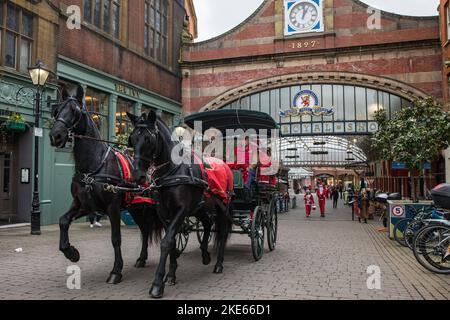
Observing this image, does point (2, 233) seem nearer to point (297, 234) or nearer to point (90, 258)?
point (90, 258)

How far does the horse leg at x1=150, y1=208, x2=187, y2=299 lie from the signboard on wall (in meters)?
19.6

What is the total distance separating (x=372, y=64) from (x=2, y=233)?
18961 mm

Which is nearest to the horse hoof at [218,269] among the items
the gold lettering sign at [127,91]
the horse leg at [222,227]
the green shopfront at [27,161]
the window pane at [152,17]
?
the horse leg at [222,227]

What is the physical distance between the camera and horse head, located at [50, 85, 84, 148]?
199 inches

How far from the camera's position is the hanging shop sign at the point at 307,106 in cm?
2189

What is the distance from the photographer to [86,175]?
17.6 feet

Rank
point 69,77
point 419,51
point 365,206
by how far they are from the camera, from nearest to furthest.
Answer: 1. point 69,77
2. point 365,206
3. point 419,51

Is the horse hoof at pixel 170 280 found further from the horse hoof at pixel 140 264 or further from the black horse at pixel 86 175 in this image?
the horse hoof at pixel 140 264

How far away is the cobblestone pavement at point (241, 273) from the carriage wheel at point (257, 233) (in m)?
0.22

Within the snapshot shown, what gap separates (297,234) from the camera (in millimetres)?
12039

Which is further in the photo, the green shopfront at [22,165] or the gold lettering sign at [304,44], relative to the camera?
the gold lettering sign at [304,44]

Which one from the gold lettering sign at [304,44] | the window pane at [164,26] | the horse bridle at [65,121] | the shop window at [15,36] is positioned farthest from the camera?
the window pane at [164,26]

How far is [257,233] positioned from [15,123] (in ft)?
29.8
